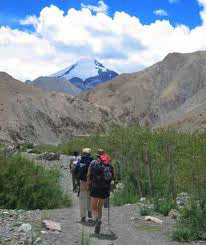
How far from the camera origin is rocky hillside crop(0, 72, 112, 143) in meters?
104

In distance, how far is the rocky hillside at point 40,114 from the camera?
340 feet

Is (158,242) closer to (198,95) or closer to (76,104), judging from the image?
(76,104)

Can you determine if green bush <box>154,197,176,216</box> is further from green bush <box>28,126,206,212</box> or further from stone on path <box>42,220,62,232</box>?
stone on path <box>42,220,62,232</box>

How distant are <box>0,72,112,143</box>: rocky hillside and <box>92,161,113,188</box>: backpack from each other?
80.3 m

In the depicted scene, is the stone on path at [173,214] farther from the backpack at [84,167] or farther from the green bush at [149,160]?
the backpack at [84,167]

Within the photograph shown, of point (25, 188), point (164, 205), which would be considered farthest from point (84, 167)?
point (164, 205)

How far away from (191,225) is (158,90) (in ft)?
492

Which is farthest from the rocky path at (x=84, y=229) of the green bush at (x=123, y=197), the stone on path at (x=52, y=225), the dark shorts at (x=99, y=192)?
the green bush at (x=123, y=197)

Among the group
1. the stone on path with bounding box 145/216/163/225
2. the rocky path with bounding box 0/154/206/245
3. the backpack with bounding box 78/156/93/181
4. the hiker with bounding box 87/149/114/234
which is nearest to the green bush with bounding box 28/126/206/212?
the stone on path with bounding box 145/216/163/225

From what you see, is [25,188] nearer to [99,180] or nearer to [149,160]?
[99,180]

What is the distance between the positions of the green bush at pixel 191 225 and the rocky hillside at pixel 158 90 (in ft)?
421

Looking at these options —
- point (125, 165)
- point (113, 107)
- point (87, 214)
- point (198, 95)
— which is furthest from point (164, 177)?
point (113, 107)

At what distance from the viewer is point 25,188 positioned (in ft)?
58.2

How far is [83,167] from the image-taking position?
15461 mm
